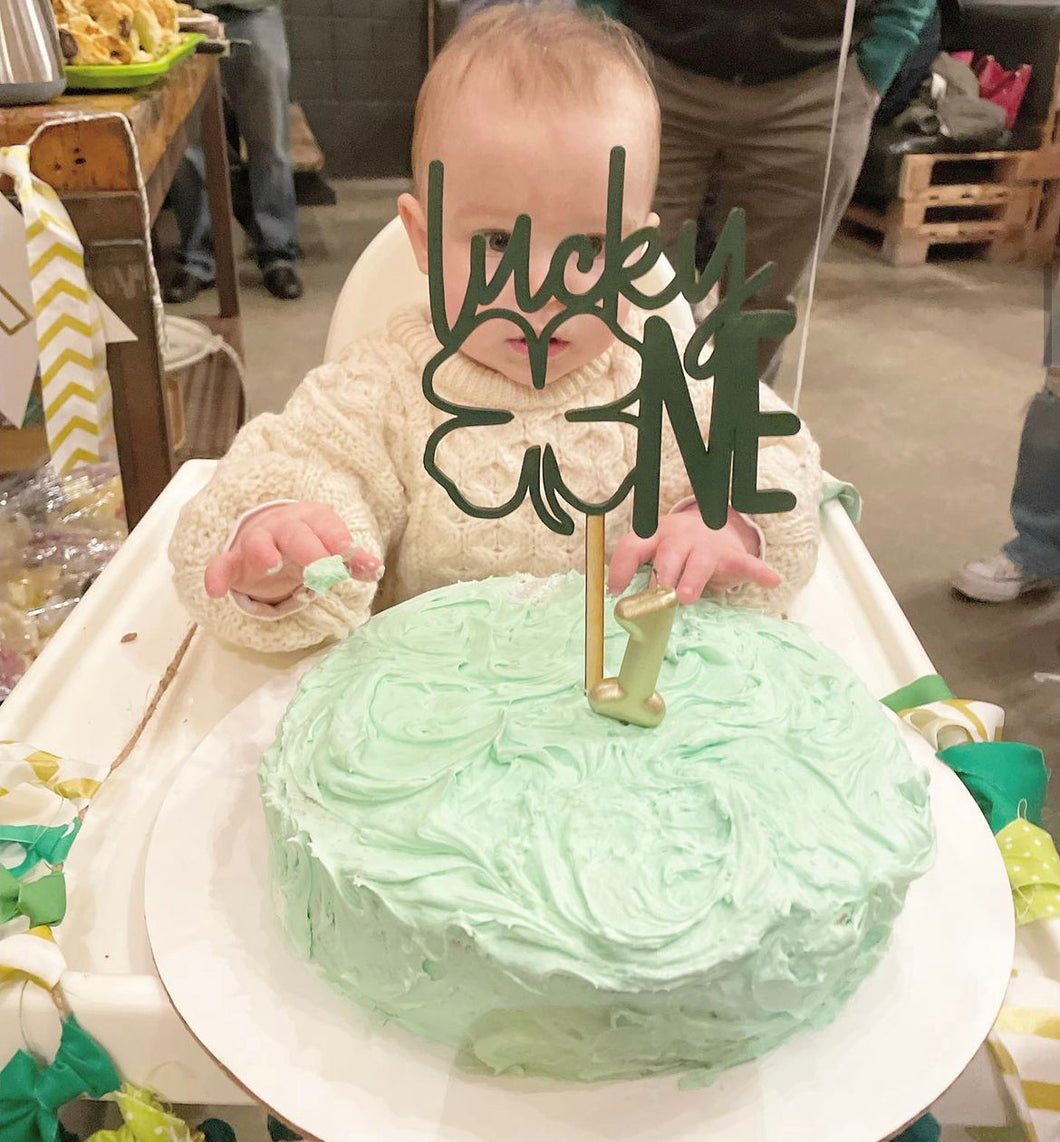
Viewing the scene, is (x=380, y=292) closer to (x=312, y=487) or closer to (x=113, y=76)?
(x=312, y=487)

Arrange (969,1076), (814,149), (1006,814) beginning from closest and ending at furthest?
(969,1076) → (1006,814) → (814,149)

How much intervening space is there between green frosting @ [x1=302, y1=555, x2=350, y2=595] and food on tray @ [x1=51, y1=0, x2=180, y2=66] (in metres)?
1.06

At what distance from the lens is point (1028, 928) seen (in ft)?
2.21

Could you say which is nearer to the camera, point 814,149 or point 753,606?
point 753,606

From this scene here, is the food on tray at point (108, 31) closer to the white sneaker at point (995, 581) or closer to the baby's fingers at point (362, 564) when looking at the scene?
the baby's fingers at point (362, 564)

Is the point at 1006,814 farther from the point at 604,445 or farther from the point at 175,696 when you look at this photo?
the point at 175,696

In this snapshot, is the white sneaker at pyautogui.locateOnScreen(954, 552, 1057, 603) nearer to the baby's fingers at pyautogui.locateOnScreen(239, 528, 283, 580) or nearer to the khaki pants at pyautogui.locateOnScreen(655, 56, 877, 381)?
the khaki pants at pyautogui.locateOnScreen(655, 56, 877, 381)

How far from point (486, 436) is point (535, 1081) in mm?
516

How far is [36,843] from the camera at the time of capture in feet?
2.27

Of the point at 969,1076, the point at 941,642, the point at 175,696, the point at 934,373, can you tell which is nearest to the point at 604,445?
the point at 175,696

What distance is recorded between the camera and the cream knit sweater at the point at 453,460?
2.81 ft

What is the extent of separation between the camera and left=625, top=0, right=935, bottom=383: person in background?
155 centimetres

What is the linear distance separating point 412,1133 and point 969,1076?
13.0 inches

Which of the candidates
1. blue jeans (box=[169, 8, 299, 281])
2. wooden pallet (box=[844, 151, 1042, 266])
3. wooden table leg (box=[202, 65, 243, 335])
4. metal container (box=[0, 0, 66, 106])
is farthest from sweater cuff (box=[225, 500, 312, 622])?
wooden pallet (box=[844, 151, 1042, 266])
